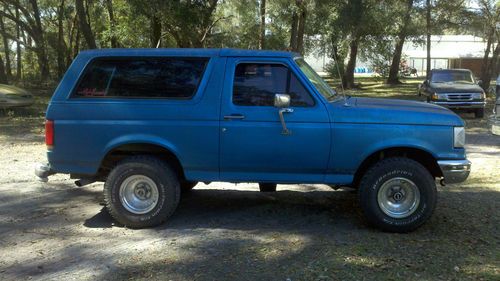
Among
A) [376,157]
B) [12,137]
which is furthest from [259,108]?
[12,137]

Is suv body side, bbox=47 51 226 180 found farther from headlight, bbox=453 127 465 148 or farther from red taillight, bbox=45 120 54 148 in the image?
headlight, bbox=453 127 465 148

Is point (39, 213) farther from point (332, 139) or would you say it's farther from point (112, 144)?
point (332, 139)

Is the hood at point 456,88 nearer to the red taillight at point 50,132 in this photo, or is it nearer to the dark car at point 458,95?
the dark car at point 458,95

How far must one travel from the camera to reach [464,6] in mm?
27000

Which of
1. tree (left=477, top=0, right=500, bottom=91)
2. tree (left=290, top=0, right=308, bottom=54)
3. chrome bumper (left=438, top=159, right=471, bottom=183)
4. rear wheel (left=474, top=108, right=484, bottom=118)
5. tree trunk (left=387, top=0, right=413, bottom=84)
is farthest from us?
tree (left=477, top=0, right=500, bottom=91)

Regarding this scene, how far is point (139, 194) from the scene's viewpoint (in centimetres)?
591

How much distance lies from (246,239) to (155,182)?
3.88 feet

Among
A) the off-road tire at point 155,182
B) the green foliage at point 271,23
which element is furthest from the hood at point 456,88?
the off-road tire at point 155,182

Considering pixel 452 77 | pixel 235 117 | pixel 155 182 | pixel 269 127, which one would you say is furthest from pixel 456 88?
pixel 155 182

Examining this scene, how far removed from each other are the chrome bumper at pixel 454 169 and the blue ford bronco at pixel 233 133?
1 cm

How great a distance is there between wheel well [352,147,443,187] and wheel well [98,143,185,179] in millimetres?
1966

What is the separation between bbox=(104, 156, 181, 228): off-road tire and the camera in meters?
5.79

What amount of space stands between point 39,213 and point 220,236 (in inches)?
98.8

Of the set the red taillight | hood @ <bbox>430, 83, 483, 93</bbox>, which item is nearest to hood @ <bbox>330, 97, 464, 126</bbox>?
the red taillight
